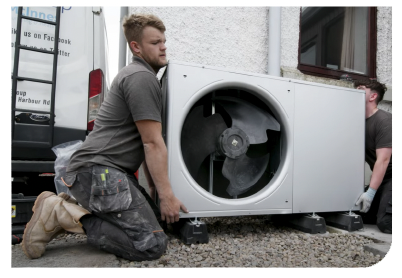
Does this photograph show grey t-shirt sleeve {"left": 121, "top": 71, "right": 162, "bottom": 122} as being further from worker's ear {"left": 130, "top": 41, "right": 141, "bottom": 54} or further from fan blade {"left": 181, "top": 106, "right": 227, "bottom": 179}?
fan blade {"left": 181, "top": 106, "right": 227, "bottom": 179}

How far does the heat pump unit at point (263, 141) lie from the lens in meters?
1.60

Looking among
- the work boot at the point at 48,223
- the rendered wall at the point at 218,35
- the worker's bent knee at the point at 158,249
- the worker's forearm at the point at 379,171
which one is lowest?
the worker's bent knee at the point at 158,249

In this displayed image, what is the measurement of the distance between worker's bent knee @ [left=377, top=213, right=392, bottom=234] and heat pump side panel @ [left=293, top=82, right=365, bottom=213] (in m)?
0.21

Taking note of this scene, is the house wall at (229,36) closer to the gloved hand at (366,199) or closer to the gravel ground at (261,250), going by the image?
the gloved hand at (366,199)

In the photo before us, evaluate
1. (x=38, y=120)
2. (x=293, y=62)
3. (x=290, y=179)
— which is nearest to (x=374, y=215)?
(x=290, y=179)

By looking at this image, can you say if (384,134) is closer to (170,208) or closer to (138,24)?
(170,208)

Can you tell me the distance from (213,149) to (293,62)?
154 cm

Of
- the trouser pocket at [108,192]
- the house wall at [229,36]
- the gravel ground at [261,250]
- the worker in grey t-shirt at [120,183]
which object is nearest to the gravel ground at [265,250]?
the gravel ground at [261,250]

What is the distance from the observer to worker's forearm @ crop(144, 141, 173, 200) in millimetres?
1401

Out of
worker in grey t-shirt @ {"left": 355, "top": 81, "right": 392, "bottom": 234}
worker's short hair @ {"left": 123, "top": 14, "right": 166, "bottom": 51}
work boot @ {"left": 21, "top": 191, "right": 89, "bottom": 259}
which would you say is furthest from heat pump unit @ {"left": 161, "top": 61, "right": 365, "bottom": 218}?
work boot @ {"left": 21, "top": 191, "right": 89, "bottom": 259}

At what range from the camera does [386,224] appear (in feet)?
6.34

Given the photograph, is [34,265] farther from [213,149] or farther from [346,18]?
[346,18]

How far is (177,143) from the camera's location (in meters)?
1.55

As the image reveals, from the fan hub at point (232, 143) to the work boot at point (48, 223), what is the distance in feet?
2.62
